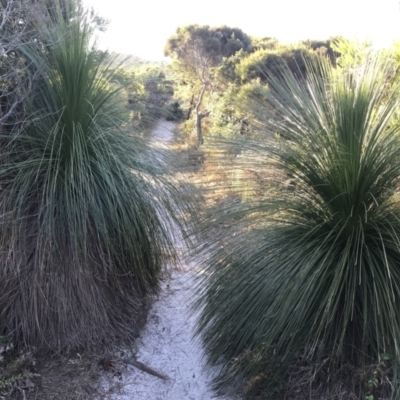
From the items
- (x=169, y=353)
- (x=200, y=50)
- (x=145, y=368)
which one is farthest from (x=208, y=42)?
(x=145, y=368)

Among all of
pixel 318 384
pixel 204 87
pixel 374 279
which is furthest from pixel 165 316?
pixel 204 87

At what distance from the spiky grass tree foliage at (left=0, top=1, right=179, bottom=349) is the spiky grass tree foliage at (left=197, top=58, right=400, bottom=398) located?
81 cm

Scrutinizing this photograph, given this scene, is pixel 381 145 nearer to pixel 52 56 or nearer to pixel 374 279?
pixel 374 279

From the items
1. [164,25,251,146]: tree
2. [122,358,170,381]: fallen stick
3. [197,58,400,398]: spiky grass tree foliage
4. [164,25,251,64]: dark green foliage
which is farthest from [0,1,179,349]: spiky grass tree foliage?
[164,25,251,64]: dark green foliage

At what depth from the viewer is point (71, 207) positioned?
3.46 m

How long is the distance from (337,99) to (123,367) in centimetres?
264

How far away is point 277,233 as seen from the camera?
3.11 metres

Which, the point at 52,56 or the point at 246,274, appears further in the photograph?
the point at 52,56

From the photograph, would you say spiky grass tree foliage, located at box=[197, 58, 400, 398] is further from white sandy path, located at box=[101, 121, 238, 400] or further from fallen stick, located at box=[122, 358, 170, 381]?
fallen stick, located at box=[122, 358, 170, 381]

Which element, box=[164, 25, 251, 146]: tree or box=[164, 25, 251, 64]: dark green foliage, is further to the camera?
box=[164, 25, 251, 64]: dark green foliage

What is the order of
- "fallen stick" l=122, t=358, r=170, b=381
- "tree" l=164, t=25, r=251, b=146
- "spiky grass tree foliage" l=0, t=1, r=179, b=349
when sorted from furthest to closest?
"tree" l=164, t=25, r=251, b=146, "fallen stick" l=122, t=358, r=170, b=381, "spiky grass tree foliage" l=0, t=1, r=179, b=349

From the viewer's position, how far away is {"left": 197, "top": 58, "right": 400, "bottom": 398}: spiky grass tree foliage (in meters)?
2.75

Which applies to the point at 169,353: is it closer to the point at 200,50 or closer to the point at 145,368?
the point at 145,368

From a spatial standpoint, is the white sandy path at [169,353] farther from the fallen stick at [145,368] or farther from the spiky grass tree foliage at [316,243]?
the spiky grass tree foliage at [316,243]
